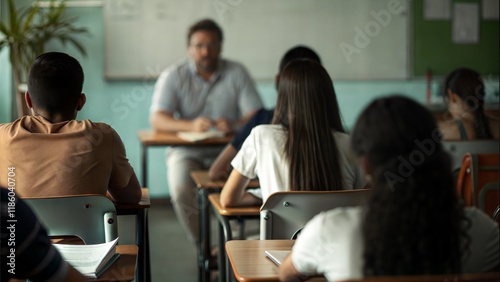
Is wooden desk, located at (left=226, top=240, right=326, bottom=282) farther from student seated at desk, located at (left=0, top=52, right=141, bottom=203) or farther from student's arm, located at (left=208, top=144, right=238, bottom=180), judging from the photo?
student's arm, located at (left=208, top=144, right=238, bottom=180)

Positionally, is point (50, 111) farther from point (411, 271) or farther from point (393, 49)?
point (393, 49)

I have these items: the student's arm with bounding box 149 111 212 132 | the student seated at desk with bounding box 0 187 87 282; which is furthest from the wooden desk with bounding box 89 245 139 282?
the student's arm with bounding box 149 111 212 132

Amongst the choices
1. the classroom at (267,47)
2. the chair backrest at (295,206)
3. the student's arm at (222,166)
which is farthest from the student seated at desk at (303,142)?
the classroom at (267,47)

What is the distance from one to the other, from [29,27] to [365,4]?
9.67ft

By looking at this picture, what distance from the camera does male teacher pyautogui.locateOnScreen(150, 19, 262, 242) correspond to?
4.71 meters

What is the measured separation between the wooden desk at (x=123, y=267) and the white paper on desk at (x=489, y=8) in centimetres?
552

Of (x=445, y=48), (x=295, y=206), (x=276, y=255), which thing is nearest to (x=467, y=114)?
(x=295, y=206)

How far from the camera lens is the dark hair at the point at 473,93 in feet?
12.1

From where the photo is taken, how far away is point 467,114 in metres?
3.71

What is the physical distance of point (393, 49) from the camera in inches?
257

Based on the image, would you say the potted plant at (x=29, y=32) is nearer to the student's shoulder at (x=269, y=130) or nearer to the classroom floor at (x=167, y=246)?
the classroom floor at (x=167, y=246)

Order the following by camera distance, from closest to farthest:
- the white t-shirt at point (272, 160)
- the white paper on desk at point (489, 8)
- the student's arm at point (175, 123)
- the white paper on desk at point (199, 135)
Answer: the white t-shirt at point (272, 160)
the white paper on desk at point (199, 135)
the student's arm at point (175, 123)
the white paper on desk at point (489, 8)

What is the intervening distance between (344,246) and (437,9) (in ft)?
18.0

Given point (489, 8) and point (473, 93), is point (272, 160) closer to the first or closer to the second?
point (473, 93)
